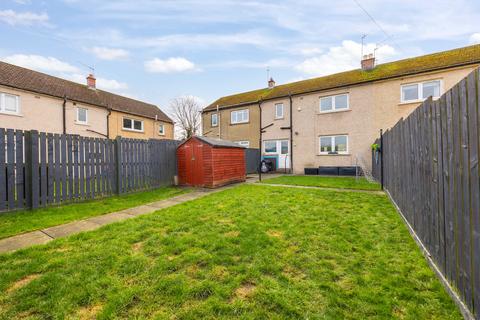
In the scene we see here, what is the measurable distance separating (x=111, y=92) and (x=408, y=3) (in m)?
22.4

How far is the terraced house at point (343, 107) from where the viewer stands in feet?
41.2

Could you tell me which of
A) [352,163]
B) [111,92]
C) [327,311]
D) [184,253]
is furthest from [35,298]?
[111,92]

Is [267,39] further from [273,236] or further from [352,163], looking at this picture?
[273,236]

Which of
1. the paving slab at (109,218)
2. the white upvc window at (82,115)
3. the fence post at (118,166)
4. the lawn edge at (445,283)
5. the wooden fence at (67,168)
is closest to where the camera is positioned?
the lawn edge at (445,283)

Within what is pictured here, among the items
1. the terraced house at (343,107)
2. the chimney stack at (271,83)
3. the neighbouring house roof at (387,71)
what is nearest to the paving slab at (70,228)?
the terraced house at (343,107)

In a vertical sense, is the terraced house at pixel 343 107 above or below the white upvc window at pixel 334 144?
above

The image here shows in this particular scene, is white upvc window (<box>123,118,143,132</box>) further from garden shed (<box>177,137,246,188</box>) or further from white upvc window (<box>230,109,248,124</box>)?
garden shed (<box>177,137,246,188</box>)

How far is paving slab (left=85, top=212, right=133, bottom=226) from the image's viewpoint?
4.98 metres

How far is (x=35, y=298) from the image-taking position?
224 cm

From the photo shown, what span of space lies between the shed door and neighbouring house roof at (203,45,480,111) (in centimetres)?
1007

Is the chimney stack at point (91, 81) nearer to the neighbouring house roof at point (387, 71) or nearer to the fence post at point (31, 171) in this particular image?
the neighbouring house roof at point (387, 71)

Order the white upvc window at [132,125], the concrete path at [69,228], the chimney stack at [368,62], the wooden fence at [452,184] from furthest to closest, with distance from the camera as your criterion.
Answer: the white upvc window at [132,125] < the chimney stack at [368,62] < the concrete path at [69,228] < the wooden fence at [452,184]

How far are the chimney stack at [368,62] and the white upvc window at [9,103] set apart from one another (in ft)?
72.4

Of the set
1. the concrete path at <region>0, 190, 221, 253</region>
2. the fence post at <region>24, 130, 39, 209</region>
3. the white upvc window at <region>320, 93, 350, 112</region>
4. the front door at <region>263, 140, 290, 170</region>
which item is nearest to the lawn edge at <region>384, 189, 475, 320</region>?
the concrete path at <region>0, 190, 221, 253</region>
